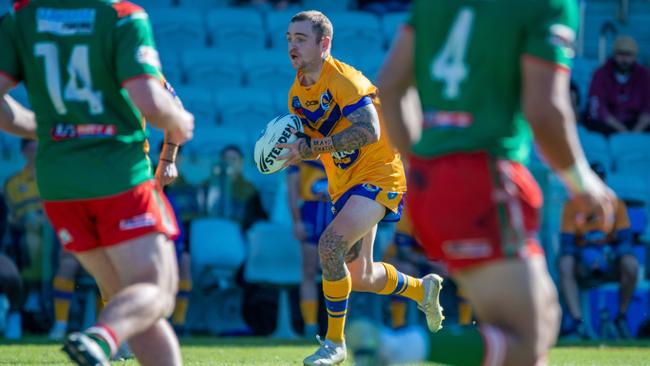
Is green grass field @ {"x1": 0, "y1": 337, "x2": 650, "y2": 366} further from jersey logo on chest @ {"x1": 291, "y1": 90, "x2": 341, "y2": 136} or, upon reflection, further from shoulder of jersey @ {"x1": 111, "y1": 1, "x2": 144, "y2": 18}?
shoulder of jersey @ {"x1": 111, "y1": 1, "x2": 144, "y2": 18}


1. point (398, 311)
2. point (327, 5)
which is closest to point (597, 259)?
point (398, 311)

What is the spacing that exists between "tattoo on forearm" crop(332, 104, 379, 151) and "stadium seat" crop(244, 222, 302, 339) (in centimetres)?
462

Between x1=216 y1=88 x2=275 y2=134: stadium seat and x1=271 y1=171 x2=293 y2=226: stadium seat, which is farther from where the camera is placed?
x1=216 y1=88 x2=275 y2=134: stadium seat

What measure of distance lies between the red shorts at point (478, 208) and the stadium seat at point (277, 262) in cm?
791

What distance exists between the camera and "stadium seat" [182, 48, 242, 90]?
14.8 metres

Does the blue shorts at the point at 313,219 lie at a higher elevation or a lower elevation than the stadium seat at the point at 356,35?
lower

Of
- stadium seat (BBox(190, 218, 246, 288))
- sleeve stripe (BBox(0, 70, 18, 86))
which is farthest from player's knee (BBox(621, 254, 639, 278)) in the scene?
sleeve stripe (BBox(0, 70, 18, 86))

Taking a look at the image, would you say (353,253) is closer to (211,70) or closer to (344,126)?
(344,126)

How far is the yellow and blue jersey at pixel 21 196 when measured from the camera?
12336mm

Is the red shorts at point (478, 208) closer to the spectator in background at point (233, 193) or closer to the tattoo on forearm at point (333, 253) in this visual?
the tattoo on forearm at point (333, 253)

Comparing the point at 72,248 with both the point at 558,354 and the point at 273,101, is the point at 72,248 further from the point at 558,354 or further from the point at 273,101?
the point at 273,101

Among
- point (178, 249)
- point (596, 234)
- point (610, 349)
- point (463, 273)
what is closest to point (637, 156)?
point (596, 234)

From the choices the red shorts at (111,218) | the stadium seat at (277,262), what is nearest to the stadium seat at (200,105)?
the stadium seat at (277,262)

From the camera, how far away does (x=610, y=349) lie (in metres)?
11.0
